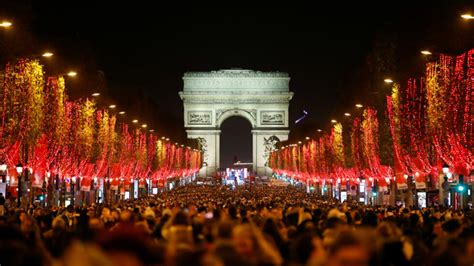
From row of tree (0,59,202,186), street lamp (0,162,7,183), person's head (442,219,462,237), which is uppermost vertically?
row of tree (0,59,202,186)

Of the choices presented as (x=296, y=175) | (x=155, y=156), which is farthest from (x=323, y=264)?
(x=296, y=175)

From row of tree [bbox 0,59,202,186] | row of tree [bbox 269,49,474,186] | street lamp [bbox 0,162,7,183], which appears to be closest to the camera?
row of tree [bbox 269,49,474,186]

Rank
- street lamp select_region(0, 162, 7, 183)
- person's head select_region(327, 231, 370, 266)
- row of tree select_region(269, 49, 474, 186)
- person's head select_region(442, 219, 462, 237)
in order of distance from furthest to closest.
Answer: street lamp select_region(0, 162, 7, 183) → row of tree select_region(269, 49, 474, 186) → person's head select_region(442, 219, 462, 237) → person's head select_region(327, 231, 370, 266)

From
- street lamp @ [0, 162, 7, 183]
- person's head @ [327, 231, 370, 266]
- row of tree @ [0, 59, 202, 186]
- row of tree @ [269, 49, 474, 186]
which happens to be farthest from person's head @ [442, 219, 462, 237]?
street lamp @ [0, 162, 7, 183]

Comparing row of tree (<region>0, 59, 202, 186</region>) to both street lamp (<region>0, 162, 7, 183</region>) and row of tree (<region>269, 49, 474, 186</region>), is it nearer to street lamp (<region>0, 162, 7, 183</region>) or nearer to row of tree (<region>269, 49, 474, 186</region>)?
street lamp (<region>0, 162, 7, 183</region>)

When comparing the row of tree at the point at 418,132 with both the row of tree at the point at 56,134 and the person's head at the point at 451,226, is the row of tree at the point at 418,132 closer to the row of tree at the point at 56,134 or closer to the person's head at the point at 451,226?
the row of tree at the point at 56,134

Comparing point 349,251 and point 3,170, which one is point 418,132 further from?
point 349,251

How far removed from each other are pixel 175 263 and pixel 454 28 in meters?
40.5

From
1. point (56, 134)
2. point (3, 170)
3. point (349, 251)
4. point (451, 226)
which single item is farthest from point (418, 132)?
point (349, 251)

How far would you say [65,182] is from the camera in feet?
229

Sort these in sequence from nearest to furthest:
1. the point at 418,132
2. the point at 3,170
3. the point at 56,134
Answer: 1. the point at 3,170
2. the point at 56,134
3. the point at 418,132

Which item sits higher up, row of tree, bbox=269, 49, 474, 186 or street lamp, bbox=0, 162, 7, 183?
row of tree, bbox=269, 49, 474, 186

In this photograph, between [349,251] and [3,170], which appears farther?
[3,170]

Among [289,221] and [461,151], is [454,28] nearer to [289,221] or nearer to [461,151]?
[461,151]
